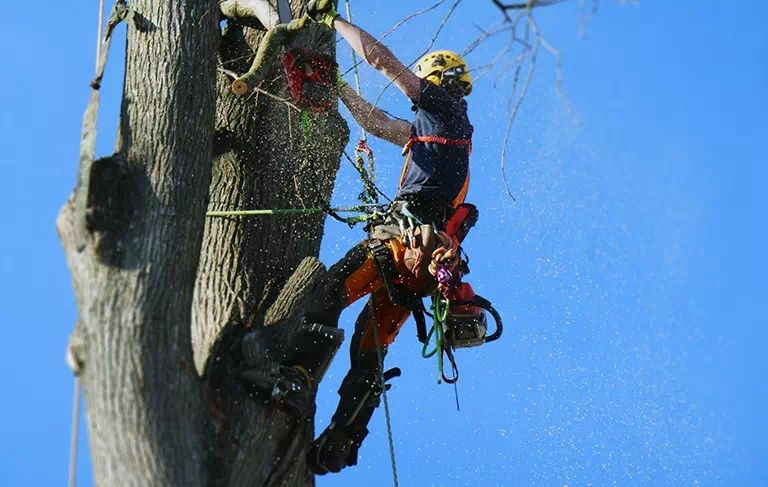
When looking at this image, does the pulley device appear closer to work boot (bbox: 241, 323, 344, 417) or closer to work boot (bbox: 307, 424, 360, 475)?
work boot (bbox: 241, 323, 344, 417)

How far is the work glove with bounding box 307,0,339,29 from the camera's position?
229 inches

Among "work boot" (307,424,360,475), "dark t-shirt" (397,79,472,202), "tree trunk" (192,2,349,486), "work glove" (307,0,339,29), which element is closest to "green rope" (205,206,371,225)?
"tree trunk" (192,2,349,486)

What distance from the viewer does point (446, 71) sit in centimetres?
629

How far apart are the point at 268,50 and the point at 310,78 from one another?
318mm

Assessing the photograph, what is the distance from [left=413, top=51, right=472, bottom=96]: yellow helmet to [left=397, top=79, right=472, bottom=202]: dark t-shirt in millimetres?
229

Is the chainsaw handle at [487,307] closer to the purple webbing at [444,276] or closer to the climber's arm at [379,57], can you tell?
the purple webbing at [444,276]

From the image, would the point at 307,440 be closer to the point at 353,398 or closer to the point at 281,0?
the point at 353,398

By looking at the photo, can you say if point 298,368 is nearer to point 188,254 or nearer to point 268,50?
point 188,254

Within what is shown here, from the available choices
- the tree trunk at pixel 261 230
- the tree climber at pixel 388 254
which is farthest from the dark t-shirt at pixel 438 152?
the tree trunk at pixel 261 230

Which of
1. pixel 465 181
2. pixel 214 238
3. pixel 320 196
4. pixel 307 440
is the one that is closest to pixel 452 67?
pixel 465 181

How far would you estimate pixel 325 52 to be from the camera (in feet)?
19.6

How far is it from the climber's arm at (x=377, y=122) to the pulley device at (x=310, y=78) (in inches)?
16.9

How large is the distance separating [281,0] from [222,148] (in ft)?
2.49

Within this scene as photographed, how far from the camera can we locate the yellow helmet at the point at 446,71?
630cm
